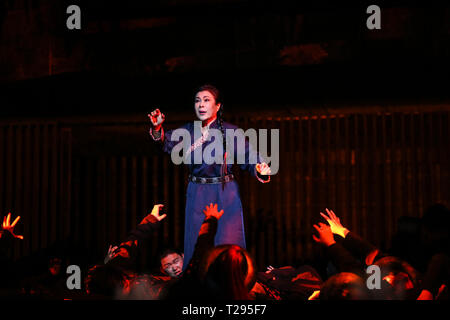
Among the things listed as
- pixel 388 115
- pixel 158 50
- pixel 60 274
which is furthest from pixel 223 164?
pixel 158 50

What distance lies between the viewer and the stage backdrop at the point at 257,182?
5.55 metres

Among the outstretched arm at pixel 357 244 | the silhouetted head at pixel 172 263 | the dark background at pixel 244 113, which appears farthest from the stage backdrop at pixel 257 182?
the outstretched arm at pixel 357 244

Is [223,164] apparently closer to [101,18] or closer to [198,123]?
[198,123]

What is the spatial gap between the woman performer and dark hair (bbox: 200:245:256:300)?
1189 millimetres

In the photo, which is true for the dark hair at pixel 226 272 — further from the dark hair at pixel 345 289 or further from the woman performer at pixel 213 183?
the woman performer at pixel 213 183

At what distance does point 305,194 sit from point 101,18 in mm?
2772

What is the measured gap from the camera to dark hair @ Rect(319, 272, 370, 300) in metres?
2.41

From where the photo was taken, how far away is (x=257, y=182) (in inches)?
226

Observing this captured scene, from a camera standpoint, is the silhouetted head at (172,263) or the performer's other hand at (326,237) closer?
the performer's other hand at (326,237)

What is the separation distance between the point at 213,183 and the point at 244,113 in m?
1.79

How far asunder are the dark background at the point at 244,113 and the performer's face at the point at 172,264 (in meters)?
1.43

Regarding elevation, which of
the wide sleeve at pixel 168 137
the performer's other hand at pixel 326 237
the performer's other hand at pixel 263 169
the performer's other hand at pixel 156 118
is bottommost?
the performer's other hand at pixel 326 237

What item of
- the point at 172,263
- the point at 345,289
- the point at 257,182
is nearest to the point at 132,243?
the point at 172,263

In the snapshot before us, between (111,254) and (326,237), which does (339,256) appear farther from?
(111,254)
